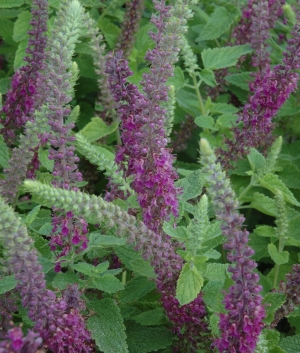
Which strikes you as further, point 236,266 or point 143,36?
point 143,36

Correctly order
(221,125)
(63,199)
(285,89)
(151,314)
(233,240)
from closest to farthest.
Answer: (63,199)
(233,240)
(151,314)
(285,89)
(221,125)

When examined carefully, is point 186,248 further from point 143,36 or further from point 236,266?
point 143,36

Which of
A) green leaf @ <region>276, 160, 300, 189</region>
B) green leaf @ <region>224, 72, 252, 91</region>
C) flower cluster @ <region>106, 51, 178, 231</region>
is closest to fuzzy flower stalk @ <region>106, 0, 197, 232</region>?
flower cluster @ <region>106, 51, 178, 231</region>

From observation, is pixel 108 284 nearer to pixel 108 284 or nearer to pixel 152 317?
pixel 108 284

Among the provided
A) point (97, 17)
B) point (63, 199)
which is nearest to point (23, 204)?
point (63, 199)

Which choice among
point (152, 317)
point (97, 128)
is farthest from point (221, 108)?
point (152, 317)

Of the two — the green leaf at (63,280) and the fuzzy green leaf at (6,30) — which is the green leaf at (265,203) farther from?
the fuzzy green leaf at (6,30)
